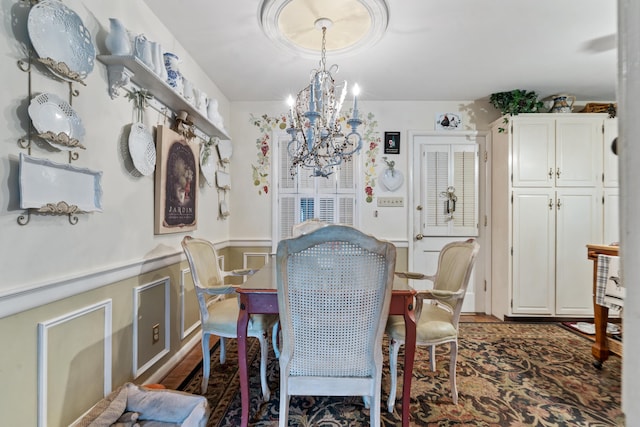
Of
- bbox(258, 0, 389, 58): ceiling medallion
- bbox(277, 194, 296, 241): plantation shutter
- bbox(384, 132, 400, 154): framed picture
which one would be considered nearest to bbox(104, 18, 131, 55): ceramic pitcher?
bbox(258, 0, 389, 58): ceiling medallion

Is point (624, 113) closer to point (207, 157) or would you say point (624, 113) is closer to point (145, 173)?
point (145, 173)

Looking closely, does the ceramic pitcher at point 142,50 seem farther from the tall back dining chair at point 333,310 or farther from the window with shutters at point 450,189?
the window with shutters at point 450,189

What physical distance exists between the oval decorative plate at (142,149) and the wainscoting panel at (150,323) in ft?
2.46

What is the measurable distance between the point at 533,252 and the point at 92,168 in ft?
12.5

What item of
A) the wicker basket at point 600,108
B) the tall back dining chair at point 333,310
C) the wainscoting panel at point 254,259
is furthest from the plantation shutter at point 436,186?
the tall back dining chair at point 333,310

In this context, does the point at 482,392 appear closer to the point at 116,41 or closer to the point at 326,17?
the point at 326,17

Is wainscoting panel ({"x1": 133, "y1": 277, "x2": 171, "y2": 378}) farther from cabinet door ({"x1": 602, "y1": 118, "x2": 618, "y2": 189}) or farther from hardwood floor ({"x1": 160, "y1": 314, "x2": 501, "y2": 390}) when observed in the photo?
cabinet door ({"x1": 602, "y1": 118, "x2": 618, "y2": 189})

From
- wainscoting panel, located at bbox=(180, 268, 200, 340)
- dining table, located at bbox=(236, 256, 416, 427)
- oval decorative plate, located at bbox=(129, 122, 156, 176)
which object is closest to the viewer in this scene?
dining table, located at bbox=(236, 256, 416, 427)

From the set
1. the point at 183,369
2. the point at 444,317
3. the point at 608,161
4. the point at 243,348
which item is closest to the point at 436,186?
the point at 608,161

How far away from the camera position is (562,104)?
126 inches

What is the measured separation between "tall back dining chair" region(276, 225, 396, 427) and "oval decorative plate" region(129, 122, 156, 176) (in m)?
1.17

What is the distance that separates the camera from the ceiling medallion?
6.19 feet

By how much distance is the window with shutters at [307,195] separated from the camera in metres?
3.59

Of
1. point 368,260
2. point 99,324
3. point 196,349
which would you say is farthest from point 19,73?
point 196,349
